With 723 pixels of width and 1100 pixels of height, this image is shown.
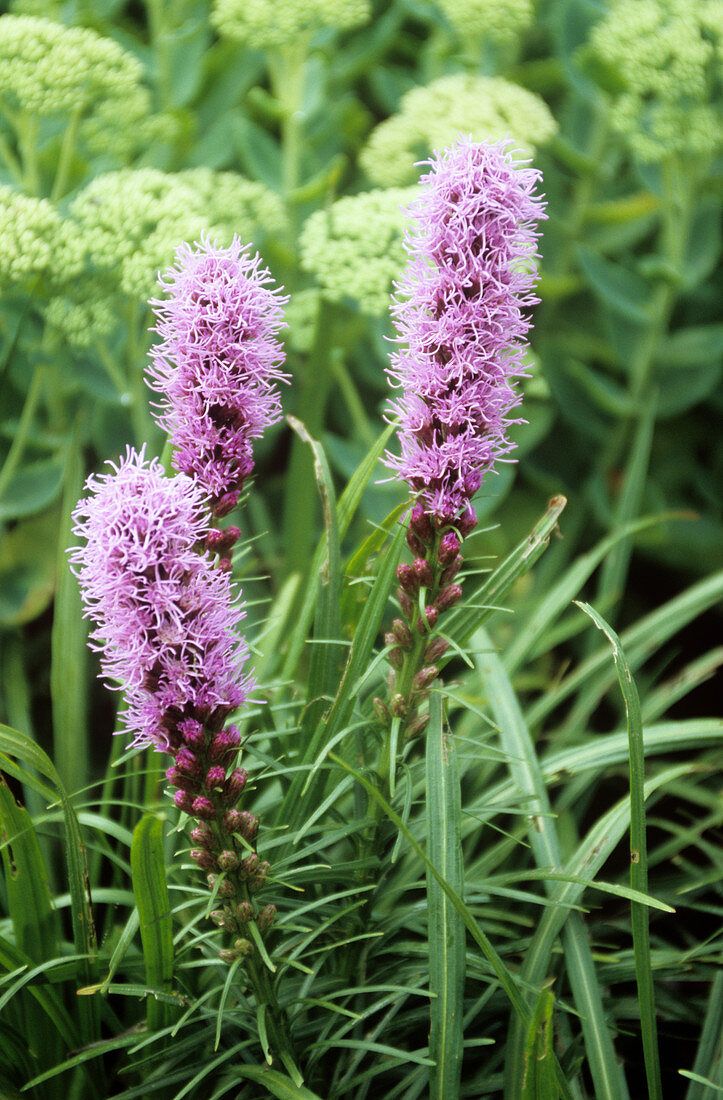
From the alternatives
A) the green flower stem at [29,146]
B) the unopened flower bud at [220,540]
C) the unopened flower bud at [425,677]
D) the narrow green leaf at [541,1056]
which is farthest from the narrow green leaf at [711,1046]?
the green flower stem at [29,146]

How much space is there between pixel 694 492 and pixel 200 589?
1.84 m

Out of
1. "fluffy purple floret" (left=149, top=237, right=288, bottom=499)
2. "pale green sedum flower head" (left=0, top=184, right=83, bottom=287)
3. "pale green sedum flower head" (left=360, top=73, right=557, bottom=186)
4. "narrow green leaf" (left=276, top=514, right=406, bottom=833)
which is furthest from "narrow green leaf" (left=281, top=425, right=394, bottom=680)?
"pale green sedum flower head" (left=360, top=73, right=557, bottom=186)

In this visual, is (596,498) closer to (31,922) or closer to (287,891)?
(287,891)

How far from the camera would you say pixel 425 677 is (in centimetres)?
88

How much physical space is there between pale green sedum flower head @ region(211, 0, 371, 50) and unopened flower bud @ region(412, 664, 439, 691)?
1350 mm

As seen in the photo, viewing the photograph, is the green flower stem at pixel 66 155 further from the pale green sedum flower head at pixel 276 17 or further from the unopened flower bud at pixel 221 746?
the unopened flower bud at pixel 221 746

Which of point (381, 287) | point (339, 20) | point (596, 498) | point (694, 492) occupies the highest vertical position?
point (339, 20)

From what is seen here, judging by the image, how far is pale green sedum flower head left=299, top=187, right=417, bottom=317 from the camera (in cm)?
143

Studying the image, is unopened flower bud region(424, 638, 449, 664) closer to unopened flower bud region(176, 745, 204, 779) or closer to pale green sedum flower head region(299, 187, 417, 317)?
unopened flower bud region(176, 745, 204, 779)

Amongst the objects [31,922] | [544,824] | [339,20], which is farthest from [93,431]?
[544,824]

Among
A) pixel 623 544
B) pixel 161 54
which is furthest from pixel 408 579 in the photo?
pixel 161 54

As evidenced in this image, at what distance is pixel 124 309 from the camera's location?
5.02 ft

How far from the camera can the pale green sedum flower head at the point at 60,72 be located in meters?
1.41

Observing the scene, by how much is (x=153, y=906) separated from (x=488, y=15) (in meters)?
1.68
